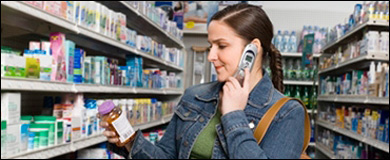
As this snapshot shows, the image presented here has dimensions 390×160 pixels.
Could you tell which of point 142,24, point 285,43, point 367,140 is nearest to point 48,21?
point 142,24

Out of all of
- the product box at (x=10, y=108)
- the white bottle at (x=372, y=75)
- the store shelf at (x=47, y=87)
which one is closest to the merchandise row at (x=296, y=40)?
the white bottle at (x=372, y=75)

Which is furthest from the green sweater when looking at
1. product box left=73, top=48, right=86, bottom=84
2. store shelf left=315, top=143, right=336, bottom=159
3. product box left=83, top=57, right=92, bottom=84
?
store shelf left=315, top=143, right=336, bottom=159

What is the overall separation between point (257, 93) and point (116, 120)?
0.46m

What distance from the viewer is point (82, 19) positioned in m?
2.77

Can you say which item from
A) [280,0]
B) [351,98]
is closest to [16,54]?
[351,98]

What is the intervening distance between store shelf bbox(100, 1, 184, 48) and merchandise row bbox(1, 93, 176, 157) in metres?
0.97

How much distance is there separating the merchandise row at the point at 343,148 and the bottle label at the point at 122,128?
3.53m

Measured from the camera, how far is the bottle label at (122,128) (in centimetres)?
120

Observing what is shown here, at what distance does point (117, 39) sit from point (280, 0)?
5.10 meters

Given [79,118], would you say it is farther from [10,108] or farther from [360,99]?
[360,99]

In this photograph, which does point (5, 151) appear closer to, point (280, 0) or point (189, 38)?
point (189, 38)

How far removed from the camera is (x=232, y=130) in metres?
1.14

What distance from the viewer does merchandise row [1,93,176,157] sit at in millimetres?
1987

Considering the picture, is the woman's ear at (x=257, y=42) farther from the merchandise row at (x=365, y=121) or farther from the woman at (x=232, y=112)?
the merchandise row at (x=365, y=121)
